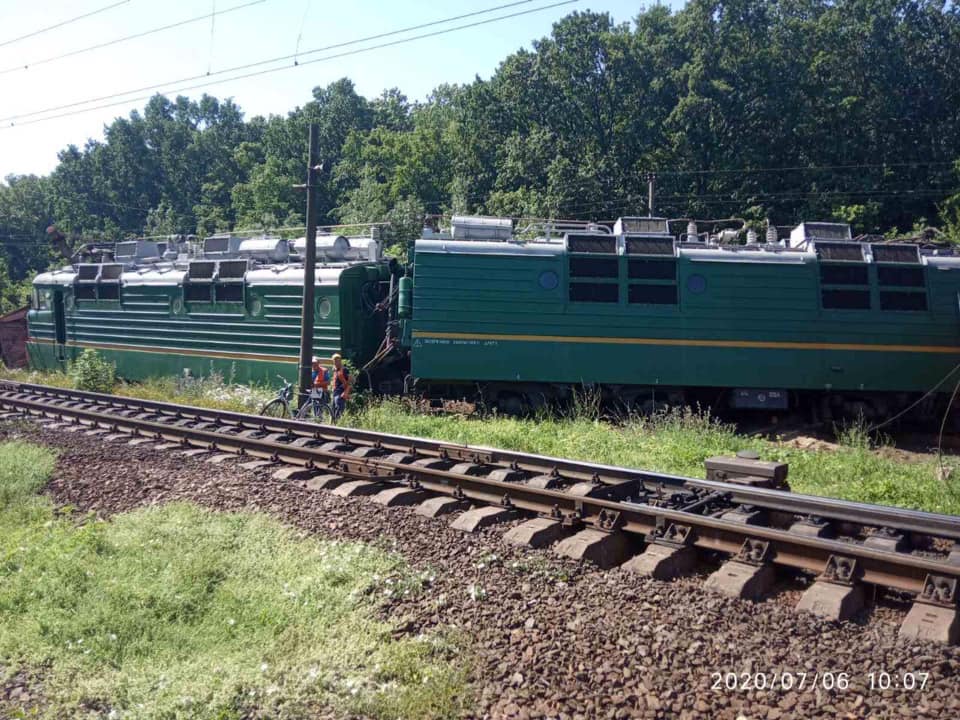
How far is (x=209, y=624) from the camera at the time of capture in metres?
5.36

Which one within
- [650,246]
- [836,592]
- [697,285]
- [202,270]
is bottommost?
[836,592]

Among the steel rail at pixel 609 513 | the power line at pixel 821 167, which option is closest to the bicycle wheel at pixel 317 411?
the steel rail at pixel 609 513

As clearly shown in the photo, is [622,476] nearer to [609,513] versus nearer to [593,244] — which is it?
[609,513]

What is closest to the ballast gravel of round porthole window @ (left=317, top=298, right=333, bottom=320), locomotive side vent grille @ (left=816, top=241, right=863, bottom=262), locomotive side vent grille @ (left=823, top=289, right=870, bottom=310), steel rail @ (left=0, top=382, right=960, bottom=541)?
steel rail @ (left=0, top=382, right=960, bottom=541)

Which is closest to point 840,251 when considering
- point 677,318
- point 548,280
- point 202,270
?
point 677,318

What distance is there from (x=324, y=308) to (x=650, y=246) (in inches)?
246

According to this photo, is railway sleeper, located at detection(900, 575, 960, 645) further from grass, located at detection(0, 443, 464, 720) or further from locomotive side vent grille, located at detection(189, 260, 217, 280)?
locomotive side vent grille, located at detection(189, 260, 217, 280)

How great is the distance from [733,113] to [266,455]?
34836 mm

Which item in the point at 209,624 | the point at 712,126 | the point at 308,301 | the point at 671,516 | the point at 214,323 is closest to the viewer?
the point at 209,624

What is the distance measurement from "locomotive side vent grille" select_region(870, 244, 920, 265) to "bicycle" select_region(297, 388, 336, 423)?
966cm

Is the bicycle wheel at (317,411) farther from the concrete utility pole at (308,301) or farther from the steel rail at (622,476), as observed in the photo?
the steel rail at (622,476)

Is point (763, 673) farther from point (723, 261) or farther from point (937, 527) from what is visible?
point (723, 261)

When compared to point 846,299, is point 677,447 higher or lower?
lower

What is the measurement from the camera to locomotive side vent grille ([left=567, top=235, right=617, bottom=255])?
14.0 m
